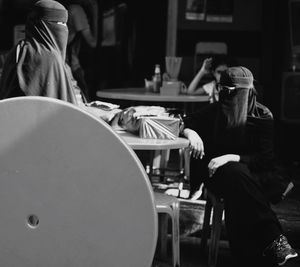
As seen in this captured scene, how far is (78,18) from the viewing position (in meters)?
7.15

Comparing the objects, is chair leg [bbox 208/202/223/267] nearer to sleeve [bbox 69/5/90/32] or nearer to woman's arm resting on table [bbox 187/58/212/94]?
woman's arm resting on table [bbox 187/58/212/94]

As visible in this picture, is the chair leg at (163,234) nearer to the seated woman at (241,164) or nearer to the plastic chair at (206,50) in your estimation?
the seated woman at (241,164)

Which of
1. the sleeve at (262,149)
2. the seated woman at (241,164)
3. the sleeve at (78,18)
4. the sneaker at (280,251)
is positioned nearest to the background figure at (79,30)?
the sleeve at (78,18)

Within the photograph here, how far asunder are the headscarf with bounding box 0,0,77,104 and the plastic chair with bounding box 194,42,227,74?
4.36 m

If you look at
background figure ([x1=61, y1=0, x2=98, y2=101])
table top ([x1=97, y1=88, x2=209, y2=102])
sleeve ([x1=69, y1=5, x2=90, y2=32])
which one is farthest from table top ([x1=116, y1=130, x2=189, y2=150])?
sleeve ([x1=69, y1=5, x2=90, y2=32])

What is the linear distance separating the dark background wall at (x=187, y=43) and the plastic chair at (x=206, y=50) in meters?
0.13

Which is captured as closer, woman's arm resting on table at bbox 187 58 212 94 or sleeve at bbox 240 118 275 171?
sleeve at bbox 240 118 275 171

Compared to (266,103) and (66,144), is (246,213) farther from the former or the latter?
(266,103)

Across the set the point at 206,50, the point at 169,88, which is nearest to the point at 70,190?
the point at 169,88

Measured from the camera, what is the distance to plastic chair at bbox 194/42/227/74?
24.5ft

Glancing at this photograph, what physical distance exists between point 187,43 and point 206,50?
10.0 inches

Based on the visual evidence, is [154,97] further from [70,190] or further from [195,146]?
[70,190]

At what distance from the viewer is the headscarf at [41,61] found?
10.2 feet

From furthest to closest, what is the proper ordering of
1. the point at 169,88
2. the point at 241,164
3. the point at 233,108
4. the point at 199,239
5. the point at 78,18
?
1. the point at 78,18
2. the point at 169,88
3. the point at 199,239
4. the point at 233,108
5. the point at 241,164
